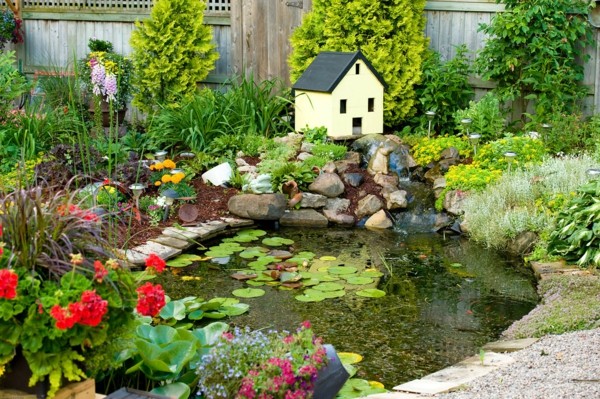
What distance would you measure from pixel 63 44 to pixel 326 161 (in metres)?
5.08

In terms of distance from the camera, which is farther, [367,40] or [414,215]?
[367,40]

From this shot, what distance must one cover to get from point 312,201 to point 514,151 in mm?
2071

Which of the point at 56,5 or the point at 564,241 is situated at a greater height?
the point at 56,5

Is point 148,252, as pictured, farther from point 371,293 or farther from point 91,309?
point 91,309

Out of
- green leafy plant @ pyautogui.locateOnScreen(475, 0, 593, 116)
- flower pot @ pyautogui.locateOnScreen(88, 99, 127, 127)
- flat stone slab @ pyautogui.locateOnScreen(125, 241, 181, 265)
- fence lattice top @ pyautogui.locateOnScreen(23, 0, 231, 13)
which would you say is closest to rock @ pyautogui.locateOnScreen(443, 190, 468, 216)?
green leafy plant @ pyautogui.locateOnScreen(475, 0, 593, 116)

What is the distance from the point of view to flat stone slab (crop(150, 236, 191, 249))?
800 centimetres

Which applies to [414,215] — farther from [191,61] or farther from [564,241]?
[191,61]

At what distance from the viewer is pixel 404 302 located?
6.74m

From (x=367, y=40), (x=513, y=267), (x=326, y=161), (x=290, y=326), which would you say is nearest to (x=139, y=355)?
(x=290, y=326)

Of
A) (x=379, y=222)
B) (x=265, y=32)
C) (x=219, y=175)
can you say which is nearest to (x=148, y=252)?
(x=219, y=175)

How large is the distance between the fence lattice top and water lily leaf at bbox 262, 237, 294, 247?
470cm

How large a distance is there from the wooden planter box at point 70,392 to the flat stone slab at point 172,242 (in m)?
4.03

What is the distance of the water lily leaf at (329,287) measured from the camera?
274 inches

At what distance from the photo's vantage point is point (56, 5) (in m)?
13.1
